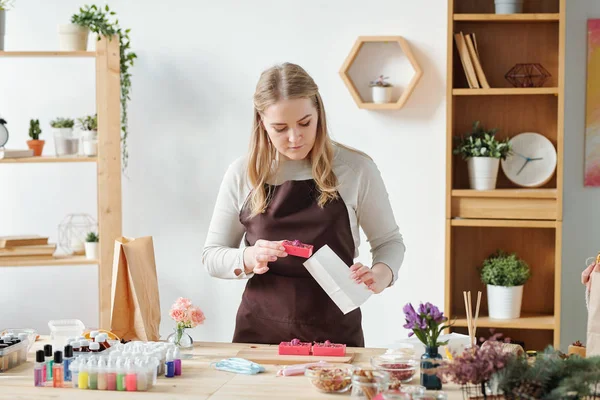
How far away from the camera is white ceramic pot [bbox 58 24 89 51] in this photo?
12.9ft

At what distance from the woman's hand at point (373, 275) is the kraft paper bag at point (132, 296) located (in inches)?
26.2

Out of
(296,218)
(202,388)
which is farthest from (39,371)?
(296,218)

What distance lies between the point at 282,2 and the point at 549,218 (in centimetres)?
177

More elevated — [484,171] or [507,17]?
[507,17]

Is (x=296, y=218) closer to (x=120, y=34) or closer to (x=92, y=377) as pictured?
(x=92, y=377)

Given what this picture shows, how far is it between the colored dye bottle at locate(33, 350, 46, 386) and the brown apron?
30.8 inches

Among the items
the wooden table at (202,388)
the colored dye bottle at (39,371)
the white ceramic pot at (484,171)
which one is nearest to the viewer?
the wooden table at (202,388)

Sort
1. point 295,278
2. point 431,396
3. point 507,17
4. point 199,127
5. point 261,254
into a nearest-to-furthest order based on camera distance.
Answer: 1. point 431,396
2. point 261,254
3. point 295,278
4. point 507,17
5. point 199,127

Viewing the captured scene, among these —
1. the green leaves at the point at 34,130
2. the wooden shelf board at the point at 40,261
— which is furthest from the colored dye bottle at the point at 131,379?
the green leaves at the point at 34,130

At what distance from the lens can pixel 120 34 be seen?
13.3 ft

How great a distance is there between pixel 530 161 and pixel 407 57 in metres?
0.82

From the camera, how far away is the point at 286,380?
2102 millimetres

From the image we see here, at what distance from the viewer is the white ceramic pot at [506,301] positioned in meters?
3.84

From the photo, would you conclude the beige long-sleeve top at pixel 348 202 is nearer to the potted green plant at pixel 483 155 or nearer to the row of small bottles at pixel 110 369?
the row of small bottles at pixel 110 369
